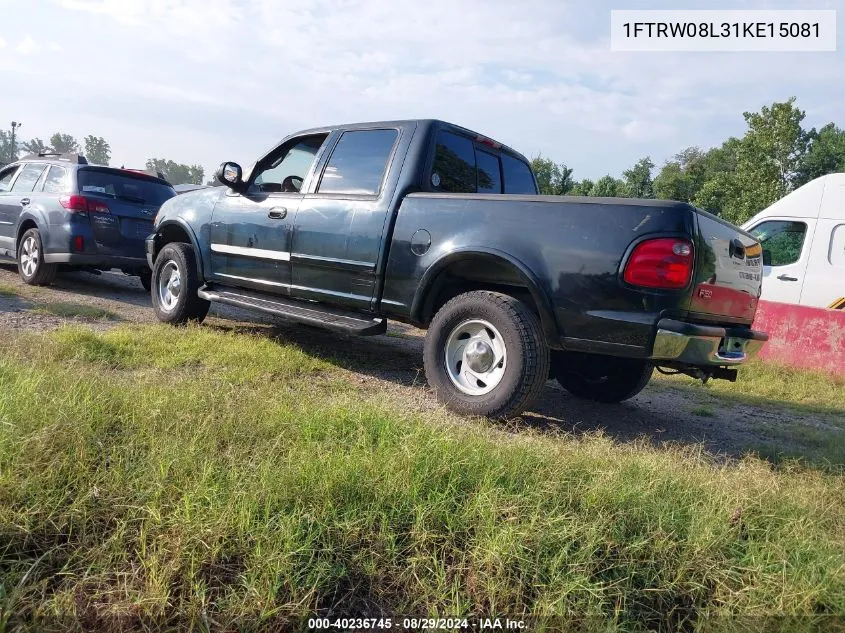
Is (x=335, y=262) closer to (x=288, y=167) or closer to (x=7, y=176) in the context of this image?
(x=288, y=167)

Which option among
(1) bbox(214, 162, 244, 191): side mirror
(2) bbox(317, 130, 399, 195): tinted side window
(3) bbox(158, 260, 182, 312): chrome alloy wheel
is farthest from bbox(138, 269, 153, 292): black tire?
(2) bbox(317, 130, 399, 195): tinted side window

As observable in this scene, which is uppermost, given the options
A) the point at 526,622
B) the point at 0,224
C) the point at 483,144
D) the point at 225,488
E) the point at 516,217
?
the point at 483,144

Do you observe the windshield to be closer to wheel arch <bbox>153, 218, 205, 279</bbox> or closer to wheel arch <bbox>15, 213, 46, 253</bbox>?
wheel arch <bbox>15, 213, 46, 253</bbox>

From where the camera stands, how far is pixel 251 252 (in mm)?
5105

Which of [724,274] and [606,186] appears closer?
[724,274]

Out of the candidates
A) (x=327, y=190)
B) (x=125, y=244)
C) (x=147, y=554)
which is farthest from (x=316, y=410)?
(x=125, y=244)

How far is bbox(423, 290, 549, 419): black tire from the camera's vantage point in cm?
339

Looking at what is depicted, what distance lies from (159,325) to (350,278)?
7.63 feet

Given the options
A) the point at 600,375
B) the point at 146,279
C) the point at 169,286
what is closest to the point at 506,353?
the point at 600,375

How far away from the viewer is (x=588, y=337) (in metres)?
3.32

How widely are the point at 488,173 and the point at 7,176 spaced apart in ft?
26.7

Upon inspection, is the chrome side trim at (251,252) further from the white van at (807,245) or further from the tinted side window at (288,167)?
the white van at (807,245)

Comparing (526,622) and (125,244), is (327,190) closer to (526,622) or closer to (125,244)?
(526,622)

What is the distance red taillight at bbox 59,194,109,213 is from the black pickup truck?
8.56 feet
